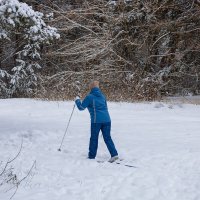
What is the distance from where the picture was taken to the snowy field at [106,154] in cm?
720

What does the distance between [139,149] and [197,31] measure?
15318mm

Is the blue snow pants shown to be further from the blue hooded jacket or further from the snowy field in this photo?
the snowy field

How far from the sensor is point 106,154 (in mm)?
9953

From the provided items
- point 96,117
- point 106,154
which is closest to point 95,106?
point 96,117

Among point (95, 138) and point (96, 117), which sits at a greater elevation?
point (96, 117)

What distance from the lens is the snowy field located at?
23.6 ft

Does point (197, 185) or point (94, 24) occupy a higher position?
point (94, 24)

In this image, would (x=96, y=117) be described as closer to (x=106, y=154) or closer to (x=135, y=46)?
(x=106, y=154)

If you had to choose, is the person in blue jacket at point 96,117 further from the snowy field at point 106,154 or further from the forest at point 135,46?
the forest at point 135,46

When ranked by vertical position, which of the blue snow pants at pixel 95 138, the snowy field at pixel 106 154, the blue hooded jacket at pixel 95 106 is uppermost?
the blue hooded jacket at pixel 95 106

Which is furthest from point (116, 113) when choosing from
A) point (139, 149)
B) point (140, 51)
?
point (140, 51)

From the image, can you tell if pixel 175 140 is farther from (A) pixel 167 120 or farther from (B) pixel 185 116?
(B) pixel 185 116

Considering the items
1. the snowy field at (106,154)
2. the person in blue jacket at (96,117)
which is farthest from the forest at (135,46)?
the person in blue jacket at (96,117)

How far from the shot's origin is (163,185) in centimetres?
754
